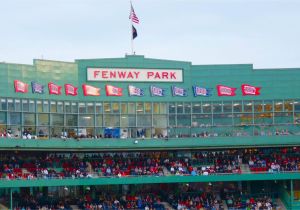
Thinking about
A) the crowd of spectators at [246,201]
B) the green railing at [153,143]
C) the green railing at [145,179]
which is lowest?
the crowd of spectators at [246,201]

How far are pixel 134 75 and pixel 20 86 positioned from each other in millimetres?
9468

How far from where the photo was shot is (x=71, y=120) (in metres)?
62.5

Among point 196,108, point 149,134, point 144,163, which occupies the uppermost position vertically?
point 196,108

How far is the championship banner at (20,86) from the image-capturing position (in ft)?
194

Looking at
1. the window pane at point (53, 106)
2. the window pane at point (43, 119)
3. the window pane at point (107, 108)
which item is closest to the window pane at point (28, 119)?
the window pane at point (43, 119)

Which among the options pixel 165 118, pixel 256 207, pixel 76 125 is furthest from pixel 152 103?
pixel 256 207

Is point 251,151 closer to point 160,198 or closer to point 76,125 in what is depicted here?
point 160,198

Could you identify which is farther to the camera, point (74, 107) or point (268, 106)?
point (268, 106)

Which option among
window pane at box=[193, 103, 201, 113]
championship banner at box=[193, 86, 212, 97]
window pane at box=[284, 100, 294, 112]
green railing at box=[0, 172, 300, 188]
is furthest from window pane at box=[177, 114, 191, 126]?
window pane at box=[284, 100, 294, 112]

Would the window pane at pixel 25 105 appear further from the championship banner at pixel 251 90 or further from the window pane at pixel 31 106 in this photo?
the championship banner at pixel 251 90

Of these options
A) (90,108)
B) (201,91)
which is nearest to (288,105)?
(201,91)

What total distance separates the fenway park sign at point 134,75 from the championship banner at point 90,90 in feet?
2.05

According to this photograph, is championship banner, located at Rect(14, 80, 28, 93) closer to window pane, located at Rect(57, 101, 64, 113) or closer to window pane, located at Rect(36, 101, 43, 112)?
window pane, located at Rect(36, 101, 43, 112)

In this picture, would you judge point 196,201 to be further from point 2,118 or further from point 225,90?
point 2,118
